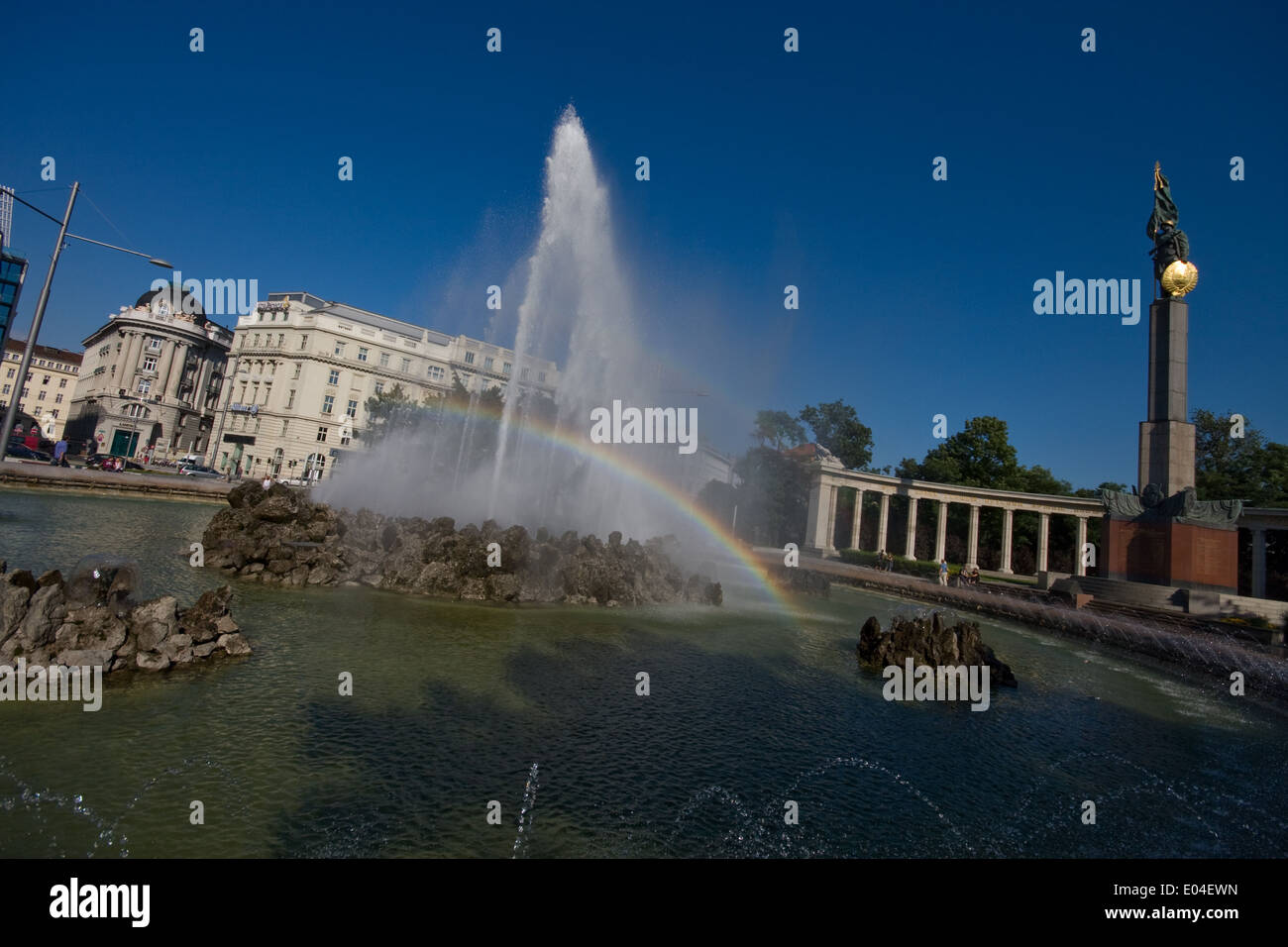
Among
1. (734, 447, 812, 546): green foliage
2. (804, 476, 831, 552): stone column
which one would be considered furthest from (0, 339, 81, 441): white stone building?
(804, 476, 831, 552): stone column

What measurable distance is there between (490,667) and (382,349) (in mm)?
78033

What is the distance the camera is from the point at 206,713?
828 centimetres

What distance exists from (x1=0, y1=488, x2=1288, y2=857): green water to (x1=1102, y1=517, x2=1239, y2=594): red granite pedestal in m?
17.8

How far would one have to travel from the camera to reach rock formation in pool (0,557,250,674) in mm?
9242

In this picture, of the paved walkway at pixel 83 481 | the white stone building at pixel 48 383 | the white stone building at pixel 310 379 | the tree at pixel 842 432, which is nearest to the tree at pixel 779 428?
the tree at pixel 842 432

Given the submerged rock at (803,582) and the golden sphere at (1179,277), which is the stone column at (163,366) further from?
the golden sphere at (1179,277)

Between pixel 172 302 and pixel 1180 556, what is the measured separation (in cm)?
11407

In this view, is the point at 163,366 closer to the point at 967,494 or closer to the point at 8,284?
the point at 8,284

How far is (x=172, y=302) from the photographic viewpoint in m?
87.7

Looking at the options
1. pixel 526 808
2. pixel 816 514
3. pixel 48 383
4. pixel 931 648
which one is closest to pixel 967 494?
pixel 816 514

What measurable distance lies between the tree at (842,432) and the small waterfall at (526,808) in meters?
86.8
